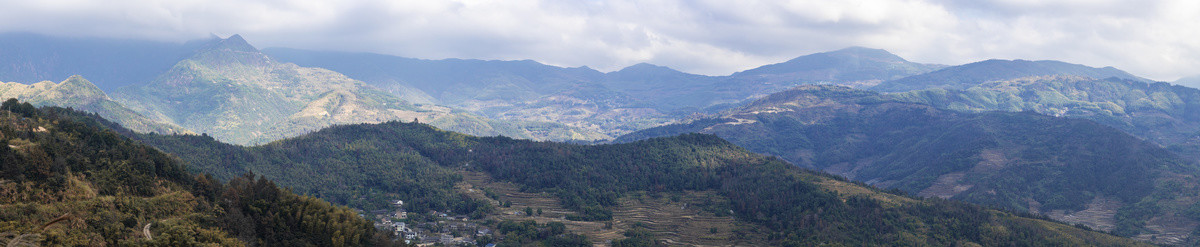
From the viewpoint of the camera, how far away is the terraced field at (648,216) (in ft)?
357

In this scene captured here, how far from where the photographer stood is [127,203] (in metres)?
43.4

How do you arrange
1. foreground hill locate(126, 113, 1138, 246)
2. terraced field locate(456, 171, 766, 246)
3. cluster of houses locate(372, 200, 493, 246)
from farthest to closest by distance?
terraced field locate(456, 171, 766, 246), foreground hill locate(126, 113, 1138, 246), cluster of houses locate(372, 200, 493, 246)

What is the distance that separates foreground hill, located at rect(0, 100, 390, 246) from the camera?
3728 cm

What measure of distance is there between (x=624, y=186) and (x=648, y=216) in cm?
2116

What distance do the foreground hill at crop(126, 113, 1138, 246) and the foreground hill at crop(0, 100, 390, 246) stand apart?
59.1 m

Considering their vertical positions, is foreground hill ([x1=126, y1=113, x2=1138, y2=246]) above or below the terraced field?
above

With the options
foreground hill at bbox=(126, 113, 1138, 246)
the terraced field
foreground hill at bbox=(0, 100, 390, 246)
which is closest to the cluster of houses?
foreground hill at bbox=(126, 113, 1138, 246)

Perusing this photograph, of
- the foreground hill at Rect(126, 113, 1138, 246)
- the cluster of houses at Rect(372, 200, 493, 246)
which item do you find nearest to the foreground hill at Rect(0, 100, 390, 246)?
the cluster of houses at Rect(372, 200, 493, 246)

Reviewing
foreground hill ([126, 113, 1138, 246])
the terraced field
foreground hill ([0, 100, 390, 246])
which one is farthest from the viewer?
the terraced field

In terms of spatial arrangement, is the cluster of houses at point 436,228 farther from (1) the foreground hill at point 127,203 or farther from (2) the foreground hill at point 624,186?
(1) the foreground hill at point 127,203

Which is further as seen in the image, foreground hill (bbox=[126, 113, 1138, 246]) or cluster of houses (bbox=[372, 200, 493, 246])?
foreground hill (bbox=[126, 113, 1138, 246])

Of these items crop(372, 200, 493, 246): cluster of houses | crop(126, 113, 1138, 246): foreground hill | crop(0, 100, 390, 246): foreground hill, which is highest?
crop(0, 100, 390, 246): foreground hill

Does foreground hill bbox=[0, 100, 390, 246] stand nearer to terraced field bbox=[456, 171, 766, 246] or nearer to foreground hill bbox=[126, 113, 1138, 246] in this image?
terraced field bbox=[456, 171, 766, 246]

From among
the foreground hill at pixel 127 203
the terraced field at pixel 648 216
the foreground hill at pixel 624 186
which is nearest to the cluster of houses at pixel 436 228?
the foreground hill at pixel 624 186
